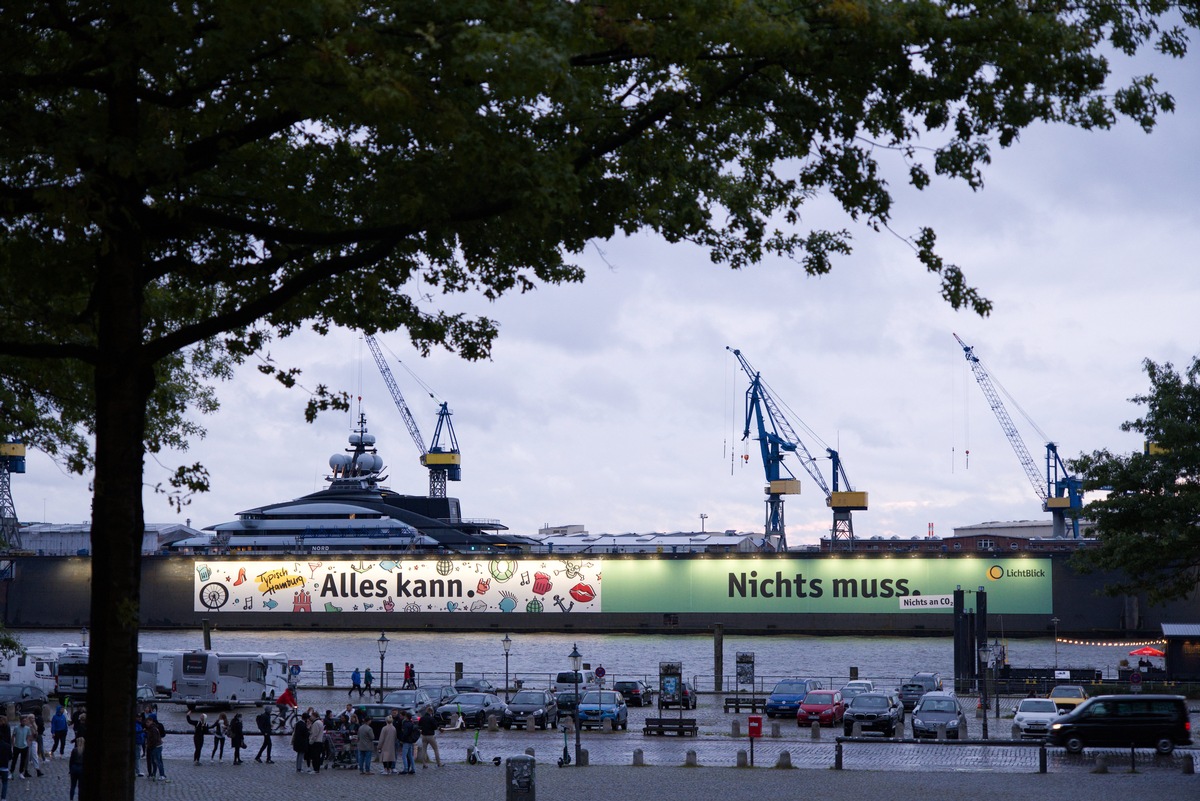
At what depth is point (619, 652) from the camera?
9012cm

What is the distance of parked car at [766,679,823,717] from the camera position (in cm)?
3916

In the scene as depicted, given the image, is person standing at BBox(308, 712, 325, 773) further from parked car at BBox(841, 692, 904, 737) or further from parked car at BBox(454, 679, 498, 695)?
parked car at BBox(454, 679, 498, 695)

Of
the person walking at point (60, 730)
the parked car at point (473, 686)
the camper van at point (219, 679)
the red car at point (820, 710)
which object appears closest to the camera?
the person walking at point (60, 730)

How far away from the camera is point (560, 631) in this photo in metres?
114

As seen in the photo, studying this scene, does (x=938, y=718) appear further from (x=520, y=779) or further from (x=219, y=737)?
(x=219, y=737)

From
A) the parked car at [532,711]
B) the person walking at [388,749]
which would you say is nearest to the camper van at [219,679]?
the parked car at [532,711]

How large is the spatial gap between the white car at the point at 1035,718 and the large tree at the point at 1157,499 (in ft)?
12.3

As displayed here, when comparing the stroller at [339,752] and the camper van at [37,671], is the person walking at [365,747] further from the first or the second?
the camper van at [37,671]

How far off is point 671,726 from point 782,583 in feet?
253

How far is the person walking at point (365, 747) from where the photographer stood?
26.6 meters

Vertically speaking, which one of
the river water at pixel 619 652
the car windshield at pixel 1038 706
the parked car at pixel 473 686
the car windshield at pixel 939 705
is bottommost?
the river water at pixel 619 652

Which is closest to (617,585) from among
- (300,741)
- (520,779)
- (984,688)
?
(984,688)

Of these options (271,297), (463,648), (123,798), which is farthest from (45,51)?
(463,648)

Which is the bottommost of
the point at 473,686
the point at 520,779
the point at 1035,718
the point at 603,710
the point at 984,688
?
the point at 473,686
